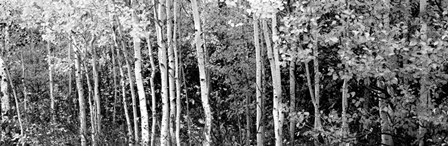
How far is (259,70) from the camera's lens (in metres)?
9.03

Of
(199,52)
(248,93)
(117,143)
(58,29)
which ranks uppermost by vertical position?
(58,29)

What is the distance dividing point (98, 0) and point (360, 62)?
7.20 meters

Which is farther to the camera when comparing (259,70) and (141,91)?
(141,91)

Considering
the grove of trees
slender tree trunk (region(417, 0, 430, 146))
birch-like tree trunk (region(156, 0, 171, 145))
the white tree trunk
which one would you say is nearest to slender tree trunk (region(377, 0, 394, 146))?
the grove of trees

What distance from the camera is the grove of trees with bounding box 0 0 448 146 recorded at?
5.03m

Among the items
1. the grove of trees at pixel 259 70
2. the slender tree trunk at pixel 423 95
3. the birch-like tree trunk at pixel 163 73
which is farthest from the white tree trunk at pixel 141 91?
the slender tree trunk at pixel 423 95

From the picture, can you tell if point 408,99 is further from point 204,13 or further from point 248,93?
point 204,13

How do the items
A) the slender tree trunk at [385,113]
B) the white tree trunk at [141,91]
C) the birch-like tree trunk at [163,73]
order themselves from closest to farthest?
the slender tree trunk at [385,113]
the birch-like tree trunk at [163,73]
the white tree trunk at [141,91]

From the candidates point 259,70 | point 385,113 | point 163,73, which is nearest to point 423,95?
point 385,113

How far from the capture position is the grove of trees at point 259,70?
5.03 metres

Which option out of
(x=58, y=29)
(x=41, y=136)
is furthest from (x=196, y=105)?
Answer: (x=58, y=29)

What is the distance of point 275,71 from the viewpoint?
27.5 feet

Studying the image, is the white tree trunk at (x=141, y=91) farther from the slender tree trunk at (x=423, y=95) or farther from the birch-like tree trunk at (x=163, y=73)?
the slender tree trunk at (x=423, y=95)

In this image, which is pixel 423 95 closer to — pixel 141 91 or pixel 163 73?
pixel 163 73
